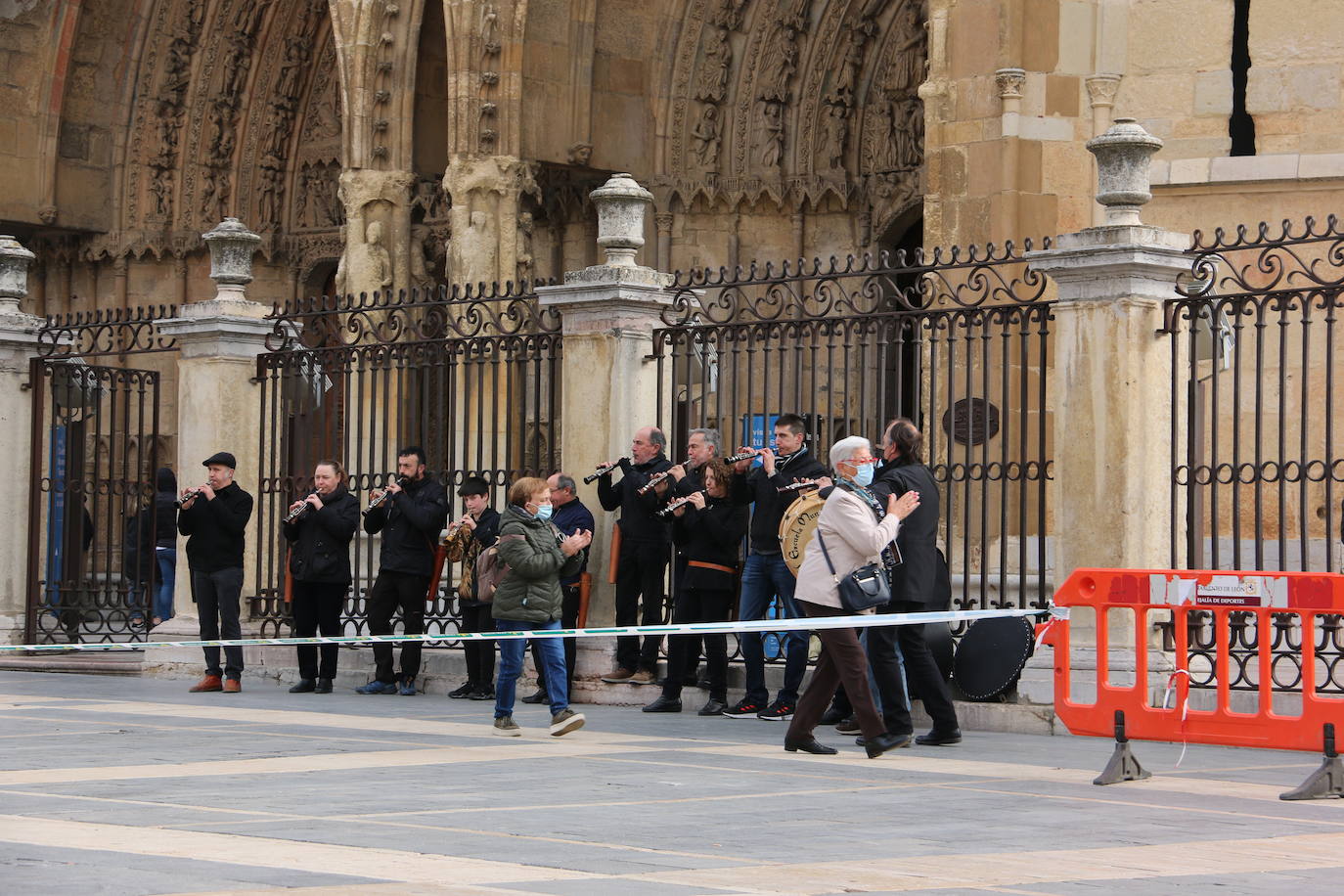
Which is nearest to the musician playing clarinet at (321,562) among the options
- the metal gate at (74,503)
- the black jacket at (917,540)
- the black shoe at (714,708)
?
the metal gate at (74,503)

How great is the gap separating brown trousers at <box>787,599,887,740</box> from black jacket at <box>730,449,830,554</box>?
1.83m

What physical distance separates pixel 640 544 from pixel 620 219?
2.15 metres

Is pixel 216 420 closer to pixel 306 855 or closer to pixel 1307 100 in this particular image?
pixel 1307 100

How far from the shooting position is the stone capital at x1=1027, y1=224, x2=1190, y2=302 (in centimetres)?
1109

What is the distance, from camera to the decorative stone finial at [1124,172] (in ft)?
36.9

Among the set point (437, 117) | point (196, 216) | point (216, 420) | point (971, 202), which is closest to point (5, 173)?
point (196, 216)

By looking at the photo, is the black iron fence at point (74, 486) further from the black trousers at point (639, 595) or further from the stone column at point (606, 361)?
the black trousers at point (639, 595)

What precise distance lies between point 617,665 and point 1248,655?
398 cm

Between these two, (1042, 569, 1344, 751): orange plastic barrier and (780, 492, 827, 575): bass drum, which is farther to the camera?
(780, 492, 827, 575): bass drum

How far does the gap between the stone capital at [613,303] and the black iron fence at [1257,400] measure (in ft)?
10.7

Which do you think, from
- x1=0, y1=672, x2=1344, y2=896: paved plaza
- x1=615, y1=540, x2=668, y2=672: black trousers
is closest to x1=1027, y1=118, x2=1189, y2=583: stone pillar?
x1=0, y1=672, x2=1344, y2=896: paved plaza

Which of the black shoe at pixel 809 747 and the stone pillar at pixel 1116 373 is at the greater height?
the stone pillar at pixel 1116 373

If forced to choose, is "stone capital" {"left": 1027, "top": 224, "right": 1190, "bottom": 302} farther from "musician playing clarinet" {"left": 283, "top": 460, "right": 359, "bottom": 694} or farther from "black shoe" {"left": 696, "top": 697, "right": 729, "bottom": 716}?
"musician playing clarinet" {"left": 283, "top": 460, "right": 359, "bottom": 694}

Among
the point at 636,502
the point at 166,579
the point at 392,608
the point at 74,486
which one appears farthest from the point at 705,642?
the point at 166,579
